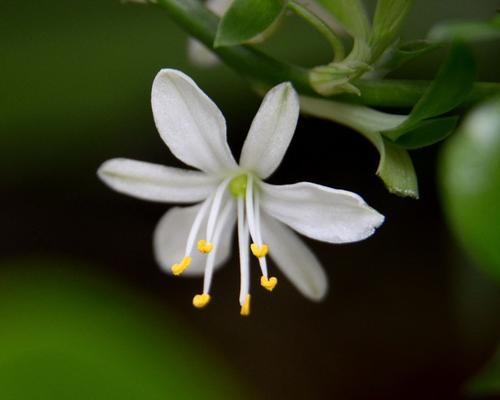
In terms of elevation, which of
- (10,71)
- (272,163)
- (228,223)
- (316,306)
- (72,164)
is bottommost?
(316,306)

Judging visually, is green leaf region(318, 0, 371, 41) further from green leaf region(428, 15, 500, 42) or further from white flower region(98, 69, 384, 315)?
green leaf region(428, 15, 500, 42)

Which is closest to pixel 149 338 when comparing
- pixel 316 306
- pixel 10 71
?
pixel 316 306

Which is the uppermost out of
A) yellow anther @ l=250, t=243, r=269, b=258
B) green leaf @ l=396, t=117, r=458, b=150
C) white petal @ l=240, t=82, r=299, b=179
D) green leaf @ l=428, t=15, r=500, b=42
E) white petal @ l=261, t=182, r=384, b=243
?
green leaf @ l=428, t=15, r=500, b=42

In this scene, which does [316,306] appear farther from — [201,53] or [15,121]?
[201,53]

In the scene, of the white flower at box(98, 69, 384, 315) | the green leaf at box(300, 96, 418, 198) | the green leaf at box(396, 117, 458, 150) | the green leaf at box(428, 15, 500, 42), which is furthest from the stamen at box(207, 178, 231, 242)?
the green leaf at box(428, 15, 500, 42)

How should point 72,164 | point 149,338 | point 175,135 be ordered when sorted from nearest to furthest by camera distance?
point 175,135 < point 149,338 < point 72,164

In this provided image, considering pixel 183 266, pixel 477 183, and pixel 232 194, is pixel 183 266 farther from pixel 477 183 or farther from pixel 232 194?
pixel 477 183
